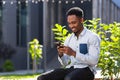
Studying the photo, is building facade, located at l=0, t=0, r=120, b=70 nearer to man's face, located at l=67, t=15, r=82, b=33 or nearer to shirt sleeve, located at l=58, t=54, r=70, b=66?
shirt sleeve, located at l=58, t=54, r=70, b=66

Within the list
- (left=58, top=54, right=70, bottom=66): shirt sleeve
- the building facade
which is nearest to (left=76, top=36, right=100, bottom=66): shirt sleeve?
(left=58, top=54, right=70, bottom=66): shirt sleeve

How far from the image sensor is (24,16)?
87.2ft

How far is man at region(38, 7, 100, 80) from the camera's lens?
4820mm

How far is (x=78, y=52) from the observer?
4.91 metres

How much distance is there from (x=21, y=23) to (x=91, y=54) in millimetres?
21966

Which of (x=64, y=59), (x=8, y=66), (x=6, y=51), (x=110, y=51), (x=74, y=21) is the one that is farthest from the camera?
(x=6, y=51)

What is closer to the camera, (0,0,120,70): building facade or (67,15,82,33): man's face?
(67,15,82,33): man's face

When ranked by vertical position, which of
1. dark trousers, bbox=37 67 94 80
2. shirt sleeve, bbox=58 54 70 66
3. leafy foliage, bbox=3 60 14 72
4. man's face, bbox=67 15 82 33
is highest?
man's face, bbox=67 15 82 33

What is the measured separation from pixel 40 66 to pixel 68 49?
20.3 m

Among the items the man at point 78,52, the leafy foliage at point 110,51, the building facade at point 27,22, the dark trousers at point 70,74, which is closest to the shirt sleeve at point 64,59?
the man at point 78,52

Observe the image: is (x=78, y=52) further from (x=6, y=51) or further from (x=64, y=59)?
(x=6, y=51)

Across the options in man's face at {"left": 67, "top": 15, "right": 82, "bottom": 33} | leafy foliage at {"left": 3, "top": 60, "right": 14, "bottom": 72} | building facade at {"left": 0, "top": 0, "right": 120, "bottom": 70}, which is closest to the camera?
man's face at {"left": 67, "top": 15, "right": 82, "bottom": 33}

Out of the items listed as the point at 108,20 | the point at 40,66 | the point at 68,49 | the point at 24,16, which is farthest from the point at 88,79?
the point at 24,16

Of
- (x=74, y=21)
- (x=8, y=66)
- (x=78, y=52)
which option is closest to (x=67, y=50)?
(x=78, y=52)
